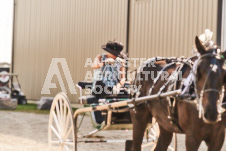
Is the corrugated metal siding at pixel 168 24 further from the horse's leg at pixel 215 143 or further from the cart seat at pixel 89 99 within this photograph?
the horse's leg at pixel 215 143

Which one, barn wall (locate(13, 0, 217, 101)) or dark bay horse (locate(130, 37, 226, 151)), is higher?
barn wall (locate(13, 0, 217, 101))

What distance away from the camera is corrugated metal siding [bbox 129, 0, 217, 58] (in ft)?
41.6

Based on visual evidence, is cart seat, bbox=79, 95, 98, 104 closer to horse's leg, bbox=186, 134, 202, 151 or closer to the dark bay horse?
the dark bay horse

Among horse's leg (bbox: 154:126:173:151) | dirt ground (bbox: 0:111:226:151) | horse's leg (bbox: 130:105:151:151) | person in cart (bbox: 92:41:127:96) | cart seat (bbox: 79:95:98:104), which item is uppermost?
person in cart (bbox: 92:41:127:96)

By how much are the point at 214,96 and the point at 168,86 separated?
3.39 feet

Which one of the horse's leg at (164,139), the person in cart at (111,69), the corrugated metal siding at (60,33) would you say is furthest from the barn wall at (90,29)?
the horse's leg at (164,139)

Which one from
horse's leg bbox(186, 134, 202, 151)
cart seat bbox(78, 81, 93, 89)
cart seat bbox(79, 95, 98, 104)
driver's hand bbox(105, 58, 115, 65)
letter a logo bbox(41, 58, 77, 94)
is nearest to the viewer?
horse's leg bbox(186, 134, 202, 151)

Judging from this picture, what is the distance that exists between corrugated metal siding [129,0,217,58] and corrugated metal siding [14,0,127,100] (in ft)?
3.08

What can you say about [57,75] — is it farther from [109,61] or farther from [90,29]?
[109,61]

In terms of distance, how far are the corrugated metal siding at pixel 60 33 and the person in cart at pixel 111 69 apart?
9.73 m

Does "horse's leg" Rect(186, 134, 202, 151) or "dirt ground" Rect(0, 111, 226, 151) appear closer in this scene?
"horse's leg" Rect(186, 134, 202, 151)

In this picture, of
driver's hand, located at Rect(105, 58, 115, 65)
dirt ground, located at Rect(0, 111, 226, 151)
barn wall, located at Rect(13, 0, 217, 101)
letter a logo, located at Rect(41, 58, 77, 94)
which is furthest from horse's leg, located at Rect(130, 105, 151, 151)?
letter a logo, located at Rect(41, 58, 77, 94)

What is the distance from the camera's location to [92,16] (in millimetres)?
18391

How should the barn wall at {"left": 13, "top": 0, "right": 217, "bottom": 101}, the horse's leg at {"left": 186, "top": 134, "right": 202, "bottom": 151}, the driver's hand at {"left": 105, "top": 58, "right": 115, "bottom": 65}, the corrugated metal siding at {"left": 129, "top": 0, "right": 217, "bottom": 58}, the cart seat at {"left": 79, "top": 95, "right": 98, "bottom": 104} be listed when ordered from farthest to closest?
the barn wall at {"left": 13, "top": 0, "right": 217, "bottom": 101} < the corrugated metal siding at {"left": 129, "top": 0, "right": 217, "bottom": 58} < the driver's hand at {"left": 105, "top": 58, "right": 115, "bottom": 65} < the cart seat at {"left": 79, "top": 95, "right": 98, "bottom": 104} < the horse's leg at {"left": 186, "top": 134, "right": 202, "bottom": 151}
